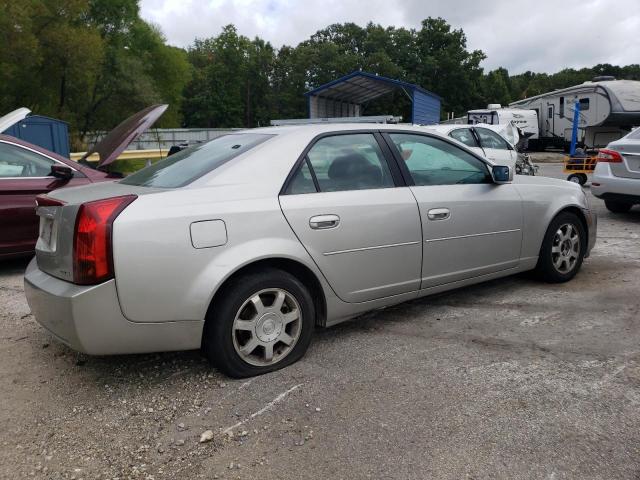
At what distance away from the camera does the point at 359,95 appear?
31.0 m

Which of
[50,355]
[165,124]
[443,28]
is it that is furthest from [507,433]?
[443,28]

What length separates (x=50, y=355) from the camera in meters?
3.73

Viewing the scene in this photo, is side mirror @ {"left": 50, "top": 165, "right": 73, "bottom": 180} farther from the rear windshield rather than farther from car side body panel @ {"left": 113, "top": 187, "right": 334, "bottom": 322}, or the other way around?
car side body panel @ {"left": 113, "top": 187, "right": 334, "bottom": 322}

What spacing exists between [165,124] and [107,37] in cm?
949

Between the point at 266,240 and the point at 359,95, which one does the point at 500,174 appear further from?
the point at 359,95

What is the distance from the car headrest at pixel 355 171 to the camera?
3703 mm

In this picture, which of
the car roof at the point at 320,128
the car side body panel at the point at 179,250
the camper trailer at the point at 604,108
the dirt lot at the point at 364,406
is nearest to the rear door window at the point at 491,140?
the dirt lot at the point at 364,406

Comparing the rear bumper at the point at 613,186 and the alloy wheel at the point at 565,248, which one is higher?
the rear bumper at the point at 613,186

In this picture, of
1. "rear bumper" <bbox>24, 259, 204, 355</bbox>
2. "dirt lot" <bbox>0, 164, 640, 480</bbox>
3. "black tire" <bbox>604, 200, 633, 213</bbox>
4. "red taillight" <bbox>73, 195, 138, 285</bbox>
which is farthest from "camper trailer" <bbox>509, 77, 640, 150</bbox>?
"red taillight" <bbox>73, 195, 138, 285</bbox>

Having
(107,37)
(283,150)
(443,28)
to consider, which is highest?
(443,28)

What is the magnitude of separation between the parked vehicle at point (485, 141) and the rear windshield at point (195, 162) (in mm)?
8079

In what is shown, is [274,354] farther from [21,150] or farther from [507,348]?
[21,150]

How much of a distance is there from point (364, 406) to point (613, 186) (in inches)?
273

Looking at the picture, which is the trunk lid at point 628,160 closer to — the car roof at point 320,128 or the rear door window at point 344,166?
the car roof at point 320,128
